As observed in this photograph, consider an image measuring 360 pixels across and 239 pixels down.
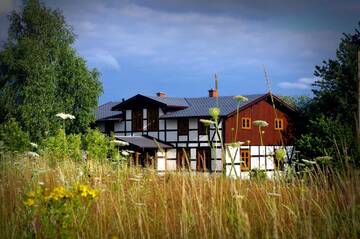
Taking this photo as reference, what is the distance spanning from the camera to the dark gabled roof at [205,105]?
83.6ft

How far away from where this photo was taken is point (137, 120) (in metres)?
28.2

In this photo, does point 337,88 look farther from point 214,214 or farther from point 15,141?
point 214,214

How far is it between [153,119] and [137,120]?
41.9 inches

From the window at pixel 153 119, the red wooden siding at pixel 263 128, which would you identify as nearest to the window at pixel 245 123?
the red wooden siding at pixel 263 128

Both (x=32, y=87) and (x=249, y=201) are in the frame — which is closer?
(x=249, y=201)

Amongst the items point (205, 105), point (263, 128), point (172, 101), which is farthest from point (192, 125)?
point (263, 128)

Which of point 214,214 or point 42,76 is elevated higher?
point 42,76

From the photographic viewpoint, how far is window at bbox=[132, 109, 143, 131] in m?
28.1

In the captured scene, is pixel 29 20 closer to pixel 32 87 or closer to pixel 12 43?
pixel 12 43

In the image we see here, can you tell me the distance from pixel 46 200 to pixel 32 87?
23.1 m

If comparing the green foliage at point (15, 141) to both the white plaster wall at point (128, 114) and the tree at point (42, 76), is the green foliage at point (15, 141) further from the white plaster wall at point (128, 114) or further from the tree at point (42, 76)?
the white plaster wall at point (128, 114)

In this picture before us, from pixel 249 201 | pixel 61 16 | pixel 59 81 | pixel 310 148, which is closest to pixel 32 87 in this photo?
pixel 59 81

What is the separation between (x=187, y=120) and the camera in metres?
26.3

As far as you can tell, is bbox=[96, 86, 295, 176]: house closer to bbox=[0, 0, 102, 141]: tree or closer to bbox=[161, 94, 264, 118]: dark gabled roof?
bbox=[161, 94, 264, 118]: dark gabled roof
